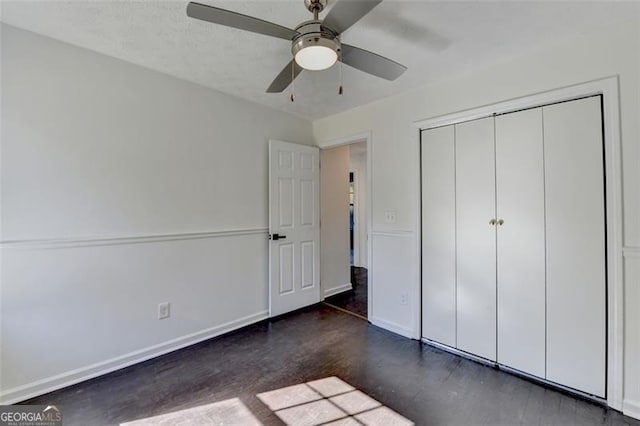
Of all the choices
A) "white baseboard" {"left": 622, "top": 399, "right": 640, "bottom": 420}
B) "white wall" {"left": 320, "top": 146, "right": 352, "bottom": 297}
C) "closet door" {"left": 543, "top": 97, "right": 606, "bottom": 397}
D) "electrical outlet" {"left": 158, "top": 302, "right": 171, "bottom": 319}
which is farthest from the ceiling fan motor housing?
"white baseboard" {"left": 622, "top": 399, "right": 640, "bottom": 420}

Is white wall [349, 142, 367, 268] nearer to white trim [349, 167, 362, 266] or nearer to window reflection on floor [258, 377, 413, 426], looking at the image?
white trim [349, 167, 362, 266]

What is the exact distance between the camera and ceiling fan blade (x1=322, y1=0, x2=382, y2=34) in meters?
1.25

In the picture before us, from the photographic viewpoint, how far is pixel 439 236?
2.58 m

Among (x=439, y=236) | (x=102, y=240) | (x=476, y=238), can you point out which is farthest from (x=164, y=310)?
(x=476, y=238)

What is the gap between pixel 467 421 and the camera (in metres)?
1.67

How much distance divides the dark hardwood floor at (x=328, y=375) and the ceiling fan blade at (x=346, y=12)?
2190 millimetres

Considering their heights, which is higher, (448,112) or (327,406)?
(448,112)

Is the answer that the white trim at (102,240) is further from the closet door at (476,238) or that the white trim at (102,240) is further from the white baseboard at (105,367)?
the closet door at (476,238)

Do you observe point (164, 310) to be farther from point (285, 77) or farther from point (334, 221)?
point (334, 221)

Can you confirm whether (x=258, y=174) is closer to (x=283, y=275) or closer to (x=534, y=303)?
(x=283, y=275)

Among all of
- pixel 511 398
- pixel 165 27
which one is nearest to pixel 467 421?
pixel 511 398

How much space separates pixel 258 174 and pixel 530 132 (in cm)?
250

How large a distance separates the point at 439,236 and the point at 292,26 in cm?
203

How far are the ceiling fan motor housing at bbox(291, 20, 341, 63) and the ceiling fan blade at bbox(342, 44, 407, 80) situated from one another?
7.0 inches
